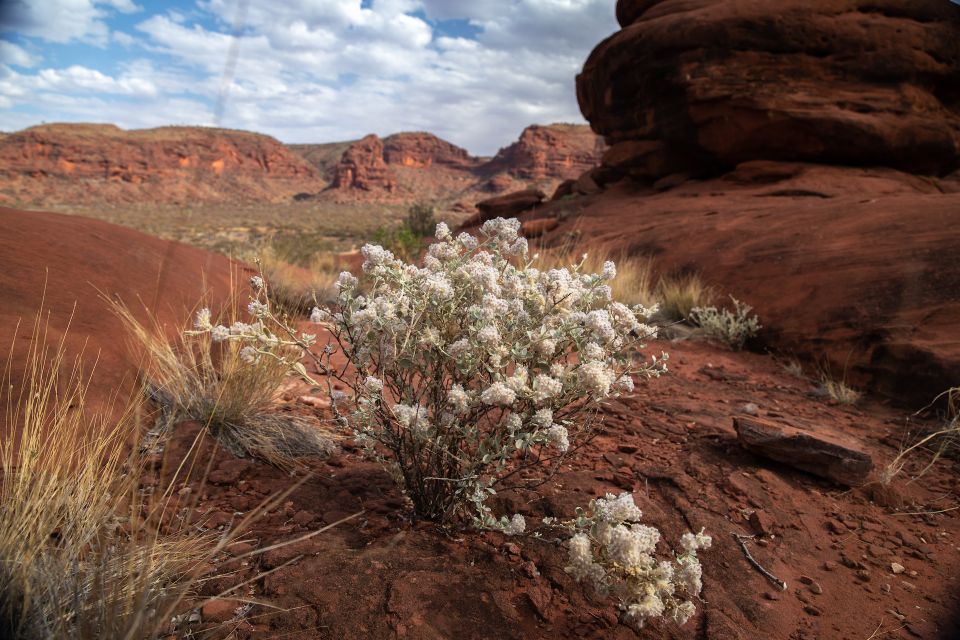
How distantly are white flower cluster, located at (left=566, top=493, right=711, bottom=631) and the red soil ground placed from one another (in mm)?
314

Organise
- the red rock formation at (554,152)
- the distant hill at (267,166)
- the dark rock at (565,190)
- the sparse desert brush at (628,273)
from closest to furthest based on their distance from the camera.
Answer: the sparse desert brush at (628,273) → the dark rock at (565,190) → the distant hill at (267,166) → the red rock formation at (554,152)

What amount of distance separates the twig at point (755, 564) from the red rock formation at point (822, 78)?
12182 millimetres

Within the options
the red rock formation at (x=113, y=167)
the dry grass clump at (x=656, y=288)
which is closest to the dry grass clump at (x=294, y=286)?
the dry grass clump at (x=656, y=288)

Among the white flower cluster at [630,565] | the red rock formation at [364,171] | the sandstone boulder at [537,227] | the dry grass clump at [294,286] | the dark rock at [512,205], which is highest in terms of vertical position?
the red rock formation at [364,171]

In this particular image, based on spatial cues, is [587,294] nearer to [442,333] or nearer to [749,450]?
[442,333]

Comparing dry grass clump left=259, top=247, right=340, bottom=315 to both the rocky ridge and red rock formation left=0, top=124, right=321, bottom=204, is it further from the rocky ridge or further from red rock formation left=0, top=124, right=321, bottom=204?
red rock formation left=0, top=124, right=321, bottom=204

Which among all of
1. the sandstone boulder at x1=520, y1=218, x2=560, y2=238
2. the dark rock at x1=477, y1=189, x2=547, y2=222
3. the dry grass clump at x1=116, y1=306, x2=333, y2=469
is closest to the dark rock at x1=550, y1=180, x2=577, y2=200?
the dark rock at x1=477, y1=189, x2=547, y2=222

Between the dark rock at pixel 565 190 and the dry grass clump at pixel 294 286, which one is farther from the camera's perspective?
the dark rock at pixel 565 190

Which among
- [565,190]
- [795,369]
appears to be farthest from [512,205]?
[795,369]

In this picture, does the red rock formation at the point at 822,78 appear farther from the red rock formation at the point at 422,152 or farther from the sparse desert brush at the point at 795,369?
the red rock formation at the point at 422,152

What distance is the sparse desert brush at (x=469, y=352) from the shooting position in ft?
5.93

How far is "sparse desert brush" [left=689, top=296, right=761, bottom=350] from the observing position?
5.98 meters

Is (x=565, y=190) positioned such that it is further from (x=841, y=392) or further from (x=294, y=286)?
(x=841, y=392)

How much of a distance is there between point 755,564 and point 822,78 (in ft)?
44.2
